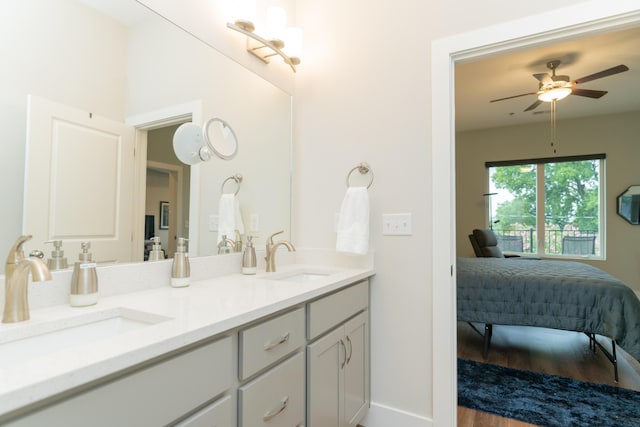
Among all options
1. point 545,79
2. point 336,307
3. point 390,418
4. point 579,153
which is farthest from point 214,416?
point 579,153

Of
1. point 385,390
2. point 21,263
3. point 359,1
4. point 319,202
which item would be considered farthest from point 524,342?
point 21,263

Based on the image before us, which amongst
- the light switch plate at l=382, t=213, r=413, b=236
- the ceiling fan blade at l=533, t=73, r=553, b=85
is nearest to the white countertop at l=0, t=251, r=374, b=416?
the light switch plate at l=382, t=213, r=413, b=236

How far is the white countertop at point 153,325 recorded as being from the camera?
563 millimetres

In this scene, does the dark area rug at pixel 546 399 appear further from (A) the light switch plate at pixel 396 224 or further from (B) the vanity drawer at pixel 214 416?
(B) the vanity drawer at pixel 214 416

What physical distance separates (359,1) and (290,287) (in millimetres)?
1722

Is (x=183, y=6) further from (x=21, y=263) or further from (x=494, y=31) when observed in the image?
(x=494, y=31)

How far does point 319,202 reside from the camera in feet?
6.86

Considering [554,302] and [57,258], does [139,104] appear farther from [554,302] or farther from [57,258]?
[554,302]

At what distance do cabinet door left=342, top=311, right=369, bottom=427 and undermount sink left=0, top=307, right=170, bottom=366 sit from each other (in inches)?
36.1

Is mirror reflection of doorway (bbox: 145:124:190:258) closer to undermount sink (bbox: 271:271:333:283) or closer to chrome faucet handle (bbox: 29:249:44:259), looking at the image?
chrome faucet handle (bbox: 29:249:44:259)

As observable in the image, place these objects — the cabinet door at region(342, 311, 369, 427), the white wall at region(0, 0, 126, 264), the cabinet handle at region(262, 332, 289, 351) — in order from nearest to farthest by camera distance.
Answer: the white wall at region(0, 0, 126, 264) → the cabinet handle at region(262, 332, 289, 351) → the cabinet door at region(342, 311, 369, 427)

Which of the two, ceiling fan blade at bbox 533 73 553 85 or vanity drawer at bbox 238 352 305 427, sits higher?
ceiling fan blade at bbox 533 73 553 85

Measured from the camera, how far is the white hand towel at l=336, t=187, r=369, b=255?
1810mm

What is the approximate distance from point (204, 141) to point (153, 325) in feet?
3.10
